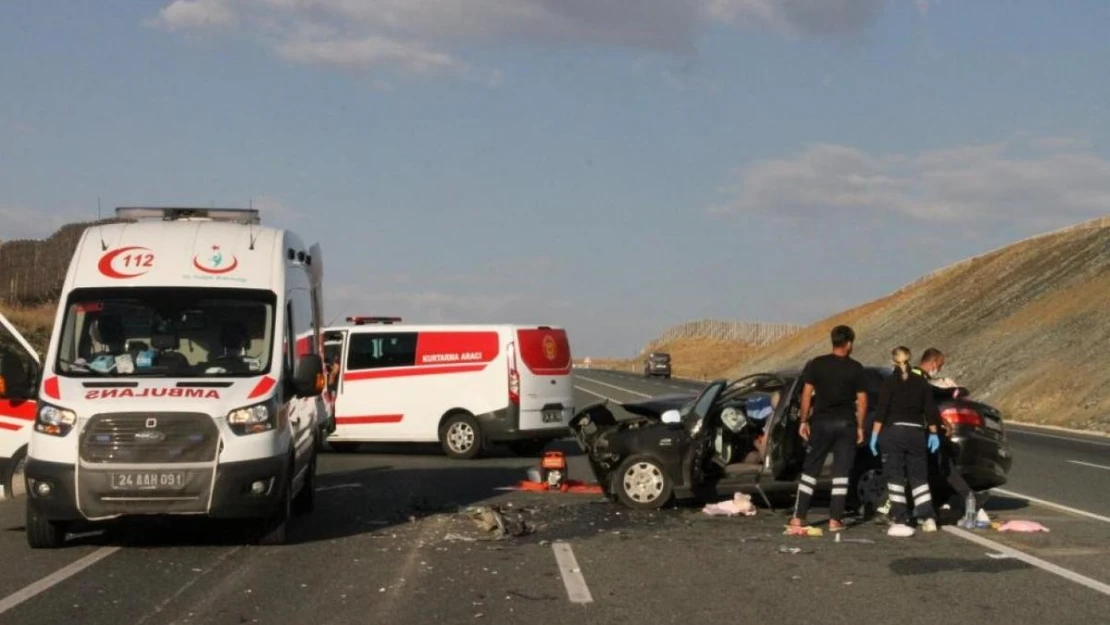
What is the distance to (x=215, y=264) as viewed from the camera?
38.8ft

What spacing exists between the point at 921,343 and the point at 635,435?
204ft

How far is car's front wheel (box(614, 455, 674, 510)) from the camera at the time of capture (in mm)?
13617

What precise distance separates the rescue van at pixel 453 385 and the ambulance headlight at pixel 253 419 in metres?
10.5

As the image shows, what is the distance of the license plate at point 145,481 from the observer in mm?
10258

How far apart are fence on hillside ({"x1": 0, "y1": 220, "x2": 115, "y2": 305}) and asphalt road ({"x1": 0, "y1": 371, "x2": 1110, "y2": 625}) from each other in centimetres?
1507

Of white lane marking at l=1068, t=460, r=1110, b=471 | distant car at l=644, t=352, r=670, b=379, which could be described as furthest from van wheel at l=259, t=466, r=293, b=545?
distant car at l=644, t=352, r=670, b=379

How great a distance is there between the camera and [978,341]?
63.4m

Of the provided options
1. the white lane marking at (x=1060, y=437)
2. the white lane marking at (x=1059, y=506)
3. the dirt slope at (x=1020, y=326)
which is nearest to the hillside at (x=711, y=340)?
the dirt slope at (x=1020, y=326)

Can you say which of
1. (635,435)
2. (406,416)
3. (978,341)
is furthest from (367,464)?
(978,341)

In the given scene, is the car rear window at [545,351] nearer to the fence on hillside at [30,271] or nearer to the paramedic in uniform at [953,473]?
the paramedic in uniform at [953,473]

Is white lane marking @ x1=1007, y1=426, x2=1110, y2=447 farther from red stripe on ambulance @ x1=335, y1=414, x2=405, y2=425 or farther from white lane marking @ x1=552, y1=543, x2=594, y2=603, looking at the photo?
white lane marking @ x1=552, y1=543, x2=594, y2=603

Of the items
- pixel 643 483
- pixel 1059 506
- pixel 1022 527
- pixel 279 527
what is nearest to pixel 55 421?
pixel 279 527

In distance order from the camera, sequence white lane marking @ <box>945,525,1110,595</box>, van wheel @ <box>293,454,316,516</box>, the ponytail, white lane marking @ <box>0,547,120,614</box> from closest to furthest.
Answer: white lane marking @ <box>0,547,120,614</box> < white lane marking @ <box>945,525,1110,595</box> < the ponytail < van wheel @ <box>293,454,316,516</box>

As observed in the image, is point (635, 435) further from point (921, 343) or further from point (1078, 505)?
point (921, 343)
